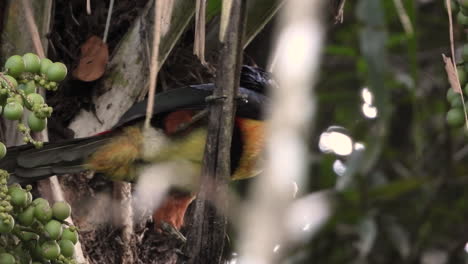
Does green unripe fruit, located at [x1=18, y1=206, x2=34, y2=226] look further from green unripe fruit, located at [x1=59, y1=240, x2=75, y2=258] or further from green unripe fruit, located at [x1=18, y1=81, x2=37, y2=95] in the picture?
green unripe fruit, located at [x1=18, y1=81, x2=37, y2=95]

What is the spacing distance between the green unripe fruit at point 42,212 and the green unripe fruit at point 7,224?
7 centimetres

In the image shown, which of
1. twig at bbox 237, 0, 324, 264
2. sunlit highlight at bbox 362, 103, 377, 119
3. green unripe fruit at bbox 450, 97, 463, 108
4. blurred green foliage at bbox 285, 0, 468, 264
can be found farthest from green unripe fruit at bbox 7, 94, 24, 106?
sunlit highlight at bbox 362, 103, 377, 119

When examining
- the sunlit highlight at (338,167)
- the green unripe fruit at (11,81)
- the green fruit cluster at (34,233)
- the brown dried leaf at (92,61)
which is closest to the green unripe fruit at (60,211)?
the green fruit cluster at (34,233)

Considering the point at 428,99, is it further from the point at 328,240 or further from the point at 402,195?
the point at 328,240

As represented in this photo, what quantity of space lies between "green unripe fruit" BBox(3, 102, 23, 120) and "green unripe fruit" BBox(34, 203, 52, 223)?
→ 15 cm

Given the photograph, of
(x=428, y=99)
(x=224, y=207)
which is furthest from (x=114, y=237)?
(x=428, y=99)

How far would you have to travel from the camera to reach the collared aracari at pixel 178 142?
2152mm

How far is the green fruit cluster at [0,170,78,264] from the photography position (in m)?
1.27

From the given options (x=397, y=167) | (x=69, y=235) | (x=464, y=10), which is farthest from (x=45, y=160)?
(x=397, y=167)

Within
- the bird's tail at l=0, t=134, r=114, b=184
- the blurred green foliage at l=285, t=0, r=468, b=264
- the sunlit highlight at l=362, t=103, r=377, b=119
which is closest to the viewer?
the bird's tail at l=0, t=134, r=114, b=184

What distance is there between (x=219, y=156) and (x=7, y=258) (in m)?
0.37

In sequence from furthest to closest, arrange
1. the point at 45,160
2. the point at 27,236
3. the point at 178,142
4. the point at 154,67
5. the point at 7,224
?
the point at 178,142, the point at 45,160, the point at 27,236, the point at 7,224, the point at 154,67

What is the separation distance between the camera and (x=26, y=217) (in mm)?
1285

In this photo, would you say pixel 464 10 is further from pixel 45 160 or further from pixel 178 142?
pixel 178 142
